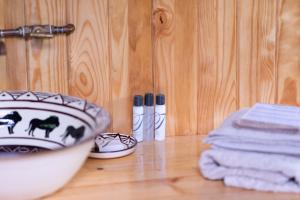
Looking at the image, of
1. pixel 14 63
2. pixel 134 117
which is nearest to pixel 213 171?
pixel 134 117

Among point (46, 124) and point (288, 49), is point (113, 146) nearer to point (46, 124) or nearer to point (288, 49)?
point (46, 124)

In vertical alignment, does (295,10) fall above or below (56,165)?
above

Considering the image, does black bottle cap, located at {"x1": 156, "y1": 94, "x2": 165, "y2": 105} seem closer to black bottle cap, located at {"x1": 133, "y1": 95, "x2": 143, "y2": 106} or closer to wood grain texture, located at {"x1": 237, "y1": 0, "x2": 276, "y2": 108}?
black bottle cap, located at {"x1": 133, "y1": 95, "x2": 143, "y2": 106}

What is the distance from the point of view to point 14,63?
1.01m

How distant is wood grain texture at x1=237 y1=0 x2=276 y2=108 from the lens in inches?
45.1

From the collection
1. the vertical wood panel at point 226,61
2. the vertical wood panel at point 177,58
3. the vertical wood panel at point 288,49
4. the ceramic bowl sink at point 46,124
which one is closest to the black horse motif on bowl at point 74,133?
the ceramic bowl sink at point 46,124

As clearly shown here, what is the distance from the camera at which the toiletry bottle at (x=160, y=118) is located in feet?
3.57

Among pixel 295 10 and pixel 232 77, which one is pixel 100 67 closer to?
pixel 232 77

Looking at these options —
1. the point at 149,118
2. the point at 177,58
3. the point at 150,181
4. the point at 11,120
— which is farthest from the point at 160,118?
the point at 11,120

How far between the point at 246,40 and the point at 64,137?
0.59 metres

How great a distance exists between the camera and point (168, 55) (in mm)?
1109

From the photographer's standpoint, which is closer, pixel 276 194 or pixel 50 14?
pixel 276 194

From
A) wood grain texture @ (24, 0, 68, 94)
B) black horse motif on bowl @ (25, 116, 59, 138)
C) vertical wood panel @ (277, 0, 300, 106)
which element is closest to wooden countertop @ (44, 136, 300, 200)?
black horse motif on bowl @ (25, 116, 59, 138)

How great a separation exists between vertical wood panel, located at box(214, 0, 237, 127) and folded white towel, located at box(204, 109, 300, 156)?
295mm
